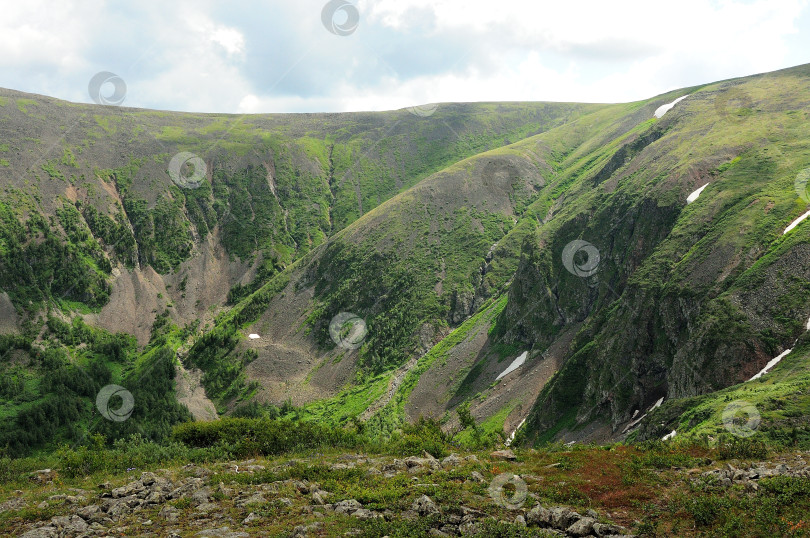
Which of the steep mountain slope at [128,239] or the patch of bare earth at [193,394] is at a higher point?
the steep mountain slope at [128,239]

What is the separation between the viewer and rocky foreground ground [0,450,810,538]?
15.7m

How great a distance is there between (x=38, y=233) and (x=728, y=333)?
14160 centimetres

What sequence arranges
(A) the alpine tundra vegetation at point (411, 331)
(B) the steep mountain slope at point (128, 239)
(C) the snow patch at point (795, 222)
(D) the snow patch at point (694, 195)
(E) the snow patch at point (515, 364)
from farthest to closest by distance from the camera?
(B) the steep mountain slope at point (128, 239) → (E) the snow patch at point (515, 364) → (D) the snow patch at point (694, 195) → (C) the snow patch at point (795, 222) → (A) the alpine tundra vegetation at point (411, 331)

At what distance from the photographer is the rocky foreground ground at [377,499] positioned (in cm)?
1571

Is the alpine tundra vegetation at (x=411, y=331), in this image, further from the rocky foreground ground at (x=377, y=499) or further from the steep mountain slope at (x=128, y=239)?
the steep mountain slope at (x=128, y=239)

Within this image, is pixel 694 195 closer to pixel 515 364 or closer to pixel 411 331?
pixel 515 364

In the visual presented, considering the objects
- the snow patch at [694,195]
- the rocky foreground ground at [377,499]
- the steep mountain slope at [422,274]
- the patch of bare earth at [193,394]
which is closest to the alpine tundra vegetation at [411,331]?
the rocky foreground ground at [377,499]

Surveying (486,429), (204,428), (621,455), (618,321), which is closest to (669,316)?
(618,321)

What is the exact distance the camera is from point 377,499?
18.4m

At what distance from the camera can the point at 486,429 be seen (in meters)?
66.0

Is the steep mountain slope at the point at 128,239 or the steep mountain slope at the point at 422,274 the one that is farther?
the steep mountain slope at the point at 128,239

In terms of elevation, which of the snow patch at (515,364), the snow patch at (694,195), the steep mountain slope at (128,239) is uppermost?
the steep mountain slope at (128,239)

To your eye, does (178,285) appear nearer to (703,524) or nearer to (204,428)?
(204,428)

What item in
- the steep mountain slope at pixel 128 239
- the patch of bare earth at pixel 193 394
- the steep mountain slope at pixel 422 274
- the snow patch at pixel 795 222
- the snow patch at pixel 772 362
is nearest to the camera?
the snow patch at pixel 772 362
